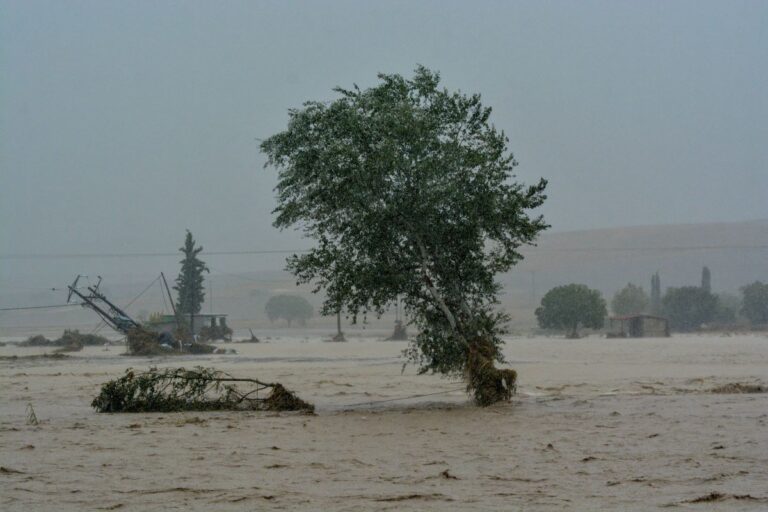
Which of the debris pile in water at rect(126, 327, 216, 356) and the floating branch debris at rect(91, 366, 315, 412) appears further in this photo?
the debris pile in water at rect(126, 327, 216, 356)

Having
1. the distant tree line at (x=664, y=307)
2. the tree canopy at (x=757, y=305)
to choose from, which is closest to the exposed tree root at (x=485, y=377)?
the distant tree line at (x=664, y=307)

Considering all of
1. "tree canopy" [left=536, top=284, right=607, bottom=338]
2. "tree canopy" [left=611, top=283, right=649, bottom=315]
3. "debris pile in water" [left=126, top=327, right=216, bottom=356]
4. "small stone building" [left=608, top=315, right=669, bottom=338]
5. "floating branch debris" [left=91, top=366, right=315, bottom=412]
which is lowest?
"floating branch debris" [left=91, top=366, right=315, bottom=412]

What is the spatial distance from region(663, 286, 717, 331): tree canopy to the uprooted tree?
10201 cm

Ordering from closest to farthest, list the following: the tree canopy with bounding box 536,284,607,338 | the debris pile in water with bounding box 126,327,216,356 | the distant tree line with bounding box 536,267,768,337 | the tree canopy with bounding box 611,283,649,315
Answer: the debris pile in water with bounding box 126,327,216,356, the tree canopy with bounding box 536,284,607,338, the distant tree line with bounding box 536,267,768,337, the tree canopy with bounding box 611,283,649,315

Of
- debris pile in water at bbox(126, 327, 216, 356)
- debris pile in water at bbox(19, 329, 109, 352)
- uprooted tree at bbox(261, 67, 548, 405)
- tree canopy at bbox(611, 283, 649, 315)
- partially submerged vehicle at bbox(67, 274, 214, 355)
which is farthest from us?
tree canopy at bbox(611, 283, 649, 315)

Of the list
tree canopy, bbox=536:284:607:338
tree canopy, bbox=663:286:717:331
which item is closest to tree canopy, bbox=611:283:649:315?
tree canopy, bbox=663:286:717:331

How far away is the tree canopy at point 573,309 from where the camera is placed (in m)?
96.9

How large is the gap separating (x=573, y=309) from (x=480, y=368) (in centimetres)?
7601

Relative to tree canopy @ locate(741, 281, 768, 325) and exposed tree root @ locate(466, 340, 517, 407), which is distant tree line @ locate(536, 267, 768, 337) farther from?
exposed tree root @ locate(466, 340, 517, 407)

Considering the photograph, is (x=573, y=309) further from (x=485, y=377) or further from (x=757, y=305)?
(x=485, y=377)

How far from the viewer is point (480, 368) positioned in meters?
23.7

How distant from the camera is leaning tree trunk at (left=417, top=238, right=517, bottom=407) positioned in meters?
23.7

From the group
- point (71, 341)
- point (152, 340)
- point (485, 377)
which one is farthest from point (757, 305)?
point (485, 377)

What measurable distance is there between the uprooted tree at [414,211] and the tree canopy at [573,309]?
71189 mm
